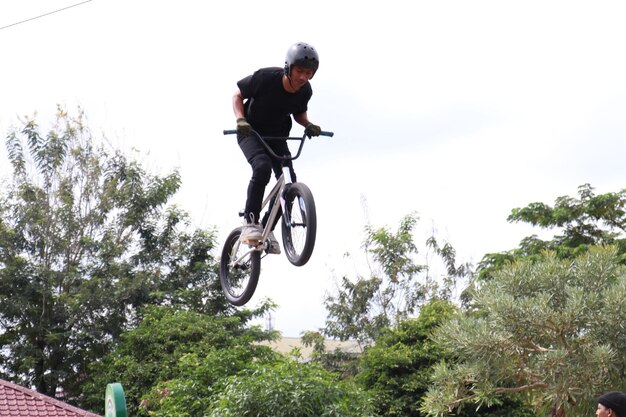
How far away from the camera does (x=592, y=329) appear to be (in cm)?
1328

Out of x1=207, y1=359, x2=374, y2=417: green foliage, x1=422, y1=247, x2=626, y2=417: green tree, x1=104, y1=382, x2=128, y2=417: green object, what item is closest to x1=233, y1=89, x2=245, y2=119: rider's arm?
x1=104, y1=382, x2=128, y2=417: green object

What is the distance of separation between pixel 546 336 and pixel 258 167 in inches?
327

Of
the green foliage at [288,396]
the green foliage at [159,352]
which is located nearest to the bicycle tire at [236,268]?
the green foliage at [288,396]

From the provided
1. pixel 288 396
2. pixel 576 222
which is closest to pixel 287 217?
pixel 288 396

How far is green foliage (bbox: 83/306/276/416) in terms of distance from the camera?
15988 mm

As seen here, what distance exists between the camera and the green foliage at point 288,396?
1262 centimetres

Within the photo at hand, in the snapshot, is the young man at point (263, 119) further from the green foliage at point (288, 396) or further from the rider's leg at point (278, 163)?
the green foliage at point (288, 396)

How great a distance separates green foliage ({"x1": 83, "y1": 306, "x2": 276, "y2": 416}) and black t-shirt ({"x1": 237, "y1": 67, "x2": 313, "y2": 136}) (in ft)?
30.9

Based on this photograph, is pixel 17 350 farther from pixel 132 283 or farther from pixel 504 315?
pixel 504 315

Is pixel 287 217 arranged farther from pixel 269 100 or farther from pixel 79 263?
pixel 79 263

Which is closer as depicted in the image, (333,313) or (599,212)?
(333,313)

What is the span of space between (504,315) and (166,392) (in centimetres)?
528

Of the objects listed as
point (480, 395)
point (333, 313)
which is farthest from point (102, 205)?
point (480, 395)

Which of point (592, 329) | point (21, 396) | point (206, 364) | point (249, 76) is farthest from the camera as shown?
point (21, 396)
